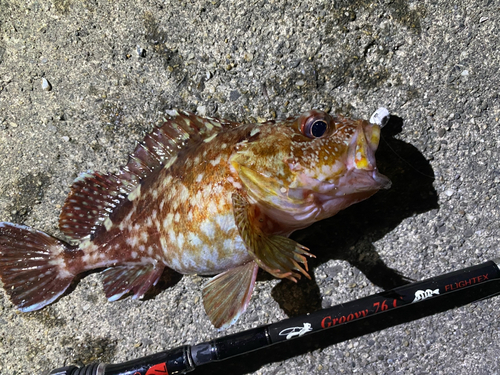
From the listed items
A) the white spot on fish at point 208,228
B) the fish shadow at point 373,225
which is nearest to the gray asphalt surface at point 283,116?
the fish shadow at point 373,225

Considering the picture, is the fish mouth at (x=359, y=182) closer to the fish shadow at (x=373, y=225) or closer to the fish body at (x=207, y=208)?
the fish body at (x=207, y=208)

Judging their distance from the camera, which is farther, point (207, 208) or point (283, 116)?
point (283, 116)

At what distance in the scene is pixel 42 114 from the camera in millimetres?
2205

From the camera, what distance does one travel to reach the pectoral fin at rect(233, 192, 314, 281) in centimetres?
148

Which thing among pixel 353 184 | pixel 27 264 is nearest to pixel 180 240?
pixel 353 184

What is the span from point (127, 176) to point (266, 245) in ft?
3.04

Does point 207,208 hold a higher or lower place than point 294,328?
higher

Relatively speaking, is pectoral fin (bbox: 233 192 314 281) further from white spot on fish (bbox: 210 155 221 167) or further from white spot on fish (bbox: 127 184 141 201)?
white spot on fish (bbox: 127 184 141 201)

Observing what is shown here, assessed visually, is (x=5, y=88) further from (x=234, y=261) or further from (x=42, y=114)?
(x=234, y=261)

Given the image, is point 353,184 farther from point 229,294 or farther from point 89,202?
point 89,202

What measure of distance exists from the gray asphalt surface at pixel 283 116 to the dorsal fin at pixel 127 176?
164 millimetres

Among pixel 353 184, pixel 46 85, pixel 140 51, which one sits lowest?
pixel 353 184

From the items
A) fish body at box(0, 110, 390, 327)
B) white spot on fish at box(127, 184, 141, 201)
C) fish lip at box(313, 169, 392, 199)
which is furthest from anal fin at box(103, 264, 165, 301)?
fish lip at box(313, 169, 392, 199)

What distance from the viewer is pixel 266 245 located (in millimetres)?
1557
